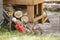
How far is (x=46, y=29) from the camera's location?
8.15 m

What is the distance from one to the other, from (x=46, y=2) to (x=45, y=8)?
74 centimetres

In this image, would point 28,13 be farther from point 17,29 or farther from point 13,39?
point 13,39

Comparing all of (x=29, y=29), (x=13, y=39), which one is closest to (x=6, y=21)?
(x=29, y=29)

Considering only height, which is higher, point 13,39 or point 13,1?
point 13,1

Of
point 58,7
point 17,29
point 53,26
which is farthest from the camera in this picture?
point 58,7

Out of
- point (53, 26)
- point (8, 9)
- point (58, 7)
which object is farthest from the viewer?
point (58, 7)

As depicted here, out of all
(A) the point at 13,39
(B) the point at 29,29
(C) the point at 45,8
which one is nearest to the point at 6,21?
(B) the point at 29,29

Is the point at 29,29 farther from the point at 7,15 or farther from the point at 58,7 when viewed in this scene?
the point at 58,7

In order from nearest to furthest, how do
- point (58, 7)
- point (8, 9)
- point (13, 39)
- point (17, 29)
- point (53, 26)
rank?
1. point (13, 39)
2. point (17, 29)
3. point (8, 9)
4. point (53, 26)
5. point (58, 7)

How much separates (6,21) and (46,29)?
1674 millimetres

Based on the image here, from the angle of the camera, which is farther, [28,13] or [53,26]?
[53,26]

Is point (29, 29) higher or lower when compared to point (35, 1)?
lower

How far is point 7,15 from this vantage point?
22.6 feet

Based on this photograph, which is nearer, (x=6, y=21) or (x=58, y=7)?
(x=6, y=21)
